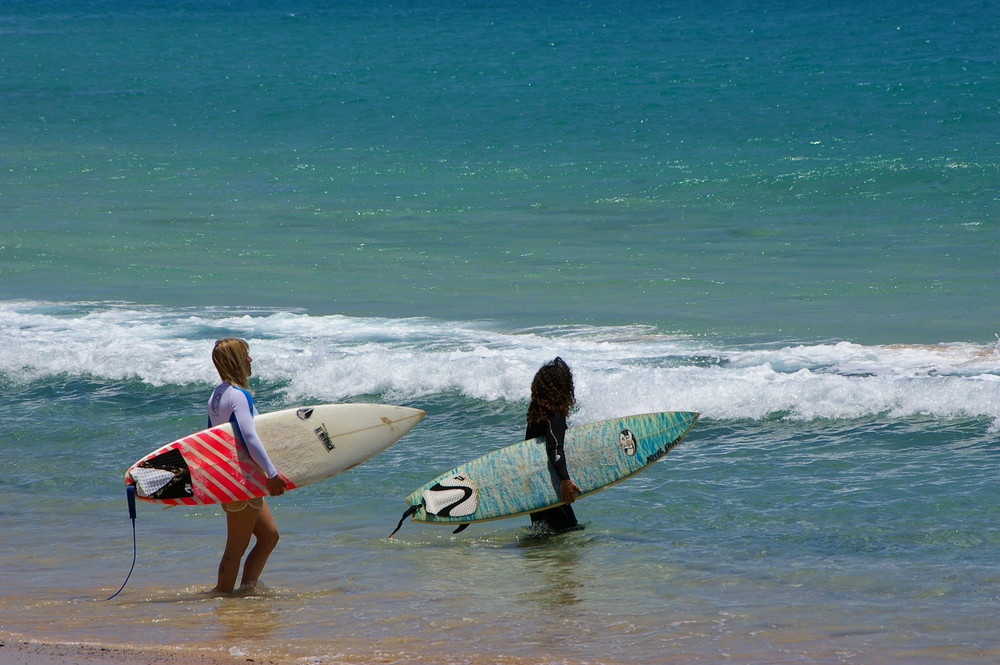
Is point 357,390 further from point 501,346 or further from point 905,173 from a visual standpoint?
point 905,173

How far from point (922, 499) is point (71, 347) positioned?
9058mm

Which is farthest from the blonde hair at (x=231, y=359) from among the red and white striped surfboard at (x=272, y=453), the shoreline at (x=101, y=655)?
the shoreline at (x=101, y=655)

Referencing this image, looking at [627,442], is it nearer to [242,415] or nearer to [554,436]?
[554,436]

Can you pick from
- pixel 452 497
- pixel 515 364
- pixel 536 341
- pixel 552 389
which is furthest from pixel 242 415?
pixel 536 341

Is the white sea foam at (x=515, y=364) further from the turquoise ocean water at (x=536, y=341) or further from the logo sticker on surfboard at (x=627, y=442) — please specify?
the logo sticker on surfboard at (x=627, y=442)

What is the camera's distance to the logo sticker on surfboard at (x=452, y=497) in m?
6.86

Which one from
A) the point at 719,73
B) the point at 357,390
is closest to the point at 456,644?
the point at 357,390

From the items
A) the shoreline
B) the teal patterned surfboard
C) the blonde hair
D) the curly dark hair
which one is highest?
the blonde hair

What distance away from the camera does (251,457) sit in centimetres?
539

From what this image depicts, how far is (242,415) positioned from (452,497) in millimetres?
1906

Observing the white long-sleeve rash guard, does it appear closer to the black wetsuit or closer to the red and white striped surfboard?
the red and white striped surfboard

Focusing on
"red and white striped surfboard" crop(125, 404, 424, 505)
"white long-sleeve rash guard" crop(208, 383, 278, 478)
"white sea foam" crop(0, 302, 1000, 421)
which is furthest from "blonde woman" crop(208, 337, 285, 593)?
"white sea foam" crop(0, 302, 1000, 421)

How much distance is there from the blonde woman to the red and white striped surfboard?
0.34ft

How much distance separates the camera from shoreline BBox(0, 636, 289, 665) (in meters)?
4.59
